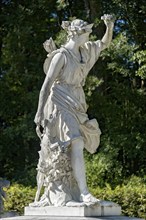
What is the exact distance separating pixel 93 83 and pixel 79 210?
29.5 feet

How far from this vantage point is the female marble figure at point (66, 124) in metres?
7.44

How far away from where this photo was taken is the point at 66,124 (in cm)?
748

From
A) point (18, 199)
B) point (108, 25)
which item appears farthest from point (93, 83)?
point (108, 25)

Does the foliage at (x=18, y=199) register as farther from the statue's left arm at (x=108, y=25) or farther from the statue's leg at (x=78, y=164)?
the statue's left arm at (x=108, y=25)

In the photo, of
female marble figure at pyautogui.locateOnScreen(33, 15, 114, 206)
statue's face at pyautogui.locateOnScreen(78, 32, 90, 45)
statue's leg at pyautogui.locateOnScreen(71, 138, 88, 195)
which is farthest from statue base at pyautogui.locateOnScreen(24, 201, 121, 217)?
statue's face at pyautogui.locateOnScreen(78, 32, 90, 45)

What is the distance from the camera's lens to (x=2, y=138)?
18.5m

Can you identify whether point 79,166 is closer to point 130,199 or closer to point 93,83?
point 130,199

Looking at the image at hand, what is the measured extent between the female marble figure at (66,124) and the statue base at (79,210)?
122mm

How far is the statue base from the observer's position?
23.1ft

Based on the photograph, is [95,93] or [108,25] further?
[95,93]

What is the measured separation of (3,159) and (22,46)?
11.4 ft

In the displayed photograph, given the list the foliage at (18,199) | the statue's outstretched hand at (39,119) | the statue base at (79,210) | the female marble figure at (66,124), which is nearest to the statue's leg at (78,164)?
the female marble figure at (66,124)

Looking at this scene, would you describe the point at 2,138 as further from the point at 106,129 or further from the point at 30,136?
the point at 106,129

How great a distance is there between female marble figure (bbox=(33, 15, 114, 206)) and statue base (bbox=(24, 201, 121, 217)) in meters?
0.12
